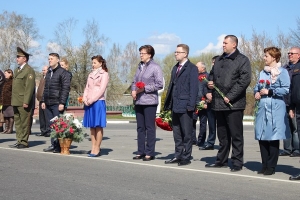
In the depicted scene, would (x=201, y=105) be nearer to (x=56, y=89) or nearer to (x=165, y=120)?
(x=165, y=120)

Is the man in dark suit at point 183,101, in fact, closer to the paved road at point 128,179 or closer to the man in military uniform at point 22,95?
the paved road at point 128,179

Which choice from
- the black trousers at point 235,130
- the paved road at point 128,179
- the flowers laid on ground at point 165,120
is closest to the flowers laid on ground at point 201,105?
the paved road at point 128,179

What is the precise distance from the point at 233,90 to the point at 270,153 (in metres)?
1.19

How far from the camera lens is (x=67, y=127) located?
12547 millimetres

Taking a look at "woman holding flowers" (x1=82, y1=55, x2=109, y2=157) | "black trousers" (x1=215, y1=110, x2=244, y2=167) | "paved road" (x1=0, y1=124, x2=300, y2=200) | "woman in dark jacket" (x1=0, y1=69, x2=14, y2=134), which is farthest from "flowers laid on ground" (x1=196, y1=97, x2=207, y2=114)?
"woman in dark jacket" (x1=0, y1=69, x2=14, y2=134)

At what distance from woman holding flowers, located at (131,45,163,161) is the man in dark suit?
0.49m

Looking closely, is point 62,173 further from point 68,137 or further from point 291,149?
point 291,149

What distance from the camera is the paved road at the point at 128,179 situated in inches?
301

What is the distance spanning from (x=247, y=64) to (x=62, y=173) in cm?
355

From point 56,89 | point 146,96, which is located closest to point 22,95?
point 56,89

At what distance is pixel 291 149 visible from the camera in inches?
507

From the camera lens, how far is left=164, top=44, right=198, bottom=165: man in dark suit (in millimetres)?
10688

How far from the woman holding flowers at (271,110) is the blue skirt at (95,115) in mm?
3656

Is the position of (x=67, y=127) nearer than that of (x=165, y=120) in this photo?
No
